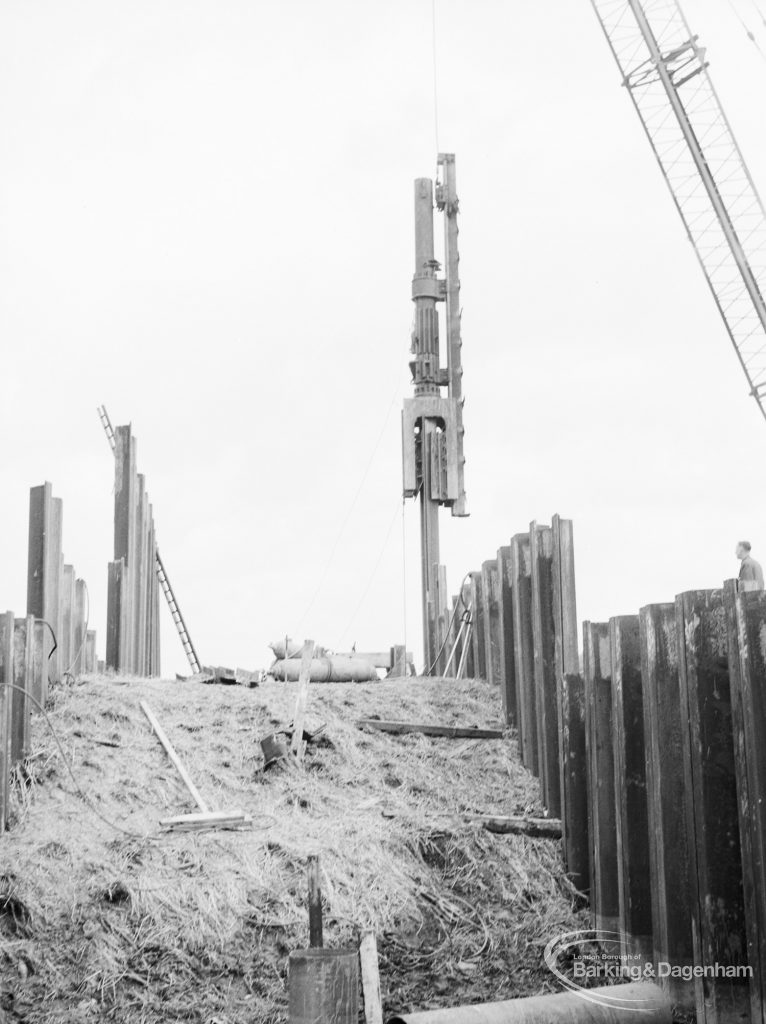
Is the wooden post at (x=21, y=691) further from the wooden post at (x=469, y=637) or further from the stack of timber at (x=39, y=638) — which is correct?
the wooden post at (x=469, y=637)

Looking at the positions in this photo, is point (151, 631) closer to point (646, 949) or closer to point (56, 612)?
point (56, 612)

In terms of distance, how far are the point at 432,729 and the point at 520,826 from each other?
2.48m

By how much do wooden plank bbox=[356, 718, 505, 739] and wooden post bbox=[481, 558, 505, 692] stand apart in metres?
0.94

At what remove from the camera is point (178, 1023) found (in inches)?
350

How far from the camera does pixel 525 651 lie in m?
13.0

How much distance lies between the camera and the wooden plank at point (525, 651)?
12914mm

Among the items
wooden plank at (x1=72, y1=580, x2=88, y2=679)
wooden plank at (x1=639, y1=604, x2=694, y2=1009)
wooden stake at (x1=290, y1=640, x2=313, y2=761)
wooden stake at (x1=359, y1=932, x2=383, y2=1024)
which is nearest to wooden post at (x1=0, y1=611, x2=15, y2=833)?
wooden stake at (x1=290, y1=640, x2=313, y2=761)

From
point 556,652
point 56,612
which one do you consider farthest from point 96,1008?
point 56,612

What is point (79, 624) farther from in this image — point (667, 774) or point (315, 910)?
point (667, 774)

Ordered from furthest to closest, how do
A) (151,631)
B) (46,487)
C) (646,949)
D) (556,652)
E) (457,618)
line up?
(151,631) < (457,618) < (46,487) < (556,652) < (646,949)

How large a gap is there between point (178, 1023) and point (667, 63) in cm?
3349

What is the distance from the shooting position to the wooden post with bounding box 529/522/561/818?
12.1m

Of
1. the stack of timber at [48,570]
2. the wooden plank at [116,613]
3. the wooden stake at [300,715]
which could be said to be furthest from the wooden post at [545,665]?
the wooden plank at [116,613]

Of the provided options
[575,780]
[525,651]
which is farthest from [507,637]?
[575,780]
